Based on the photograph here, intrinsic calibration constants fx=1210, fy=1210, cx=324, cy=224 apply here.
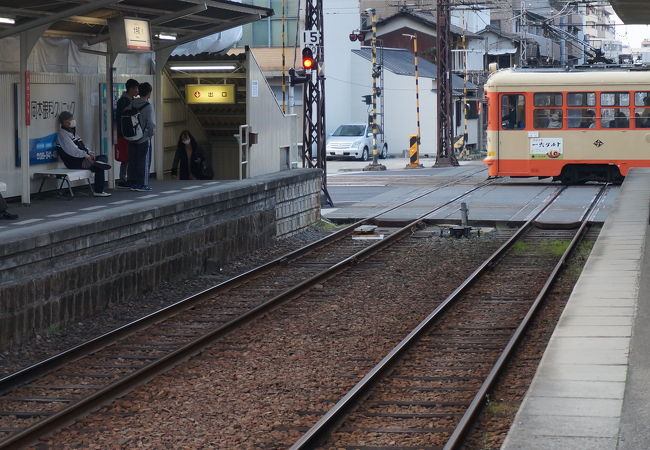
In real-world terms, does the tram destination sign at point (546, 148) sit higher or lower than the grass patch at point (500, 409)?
higher

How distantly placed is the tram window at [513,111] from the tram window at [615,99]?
6.33 feet

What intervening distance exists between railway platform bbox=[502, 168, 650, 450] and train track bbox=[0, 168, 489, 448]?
329 cm

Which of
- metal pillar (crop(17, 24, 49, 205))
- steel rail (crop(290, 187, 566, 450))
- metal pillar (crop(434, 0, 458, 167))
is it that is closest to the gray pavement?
metal pillar (crop(434, 0, 458, 167))

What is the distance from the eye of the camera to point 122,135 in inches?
686

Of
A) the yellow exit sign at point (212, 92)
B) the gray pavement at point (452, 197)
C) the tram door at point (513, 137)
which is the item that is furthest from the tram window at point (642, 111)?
the yellow exit sign at point (212, 92)

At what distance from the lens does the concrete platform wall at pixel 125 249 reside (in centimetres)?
1113

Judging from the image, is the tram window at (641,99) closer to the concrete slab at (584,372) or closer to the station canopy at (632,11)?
the station canopy at (632,11)

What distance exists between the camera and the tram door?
98.3 ft

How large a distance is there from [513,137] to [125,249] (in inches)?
712

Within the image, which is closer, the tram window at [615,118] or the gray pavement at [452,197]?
the gray pavement at [452,197]

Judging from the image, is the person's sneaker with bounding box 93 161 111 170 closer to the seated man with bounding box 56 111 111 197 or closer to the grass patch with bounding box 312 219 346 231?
the seated man with bounding box 56 111 111 197

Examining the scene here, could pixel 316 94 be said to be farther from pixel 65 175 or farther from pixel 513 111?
pixel 65 175

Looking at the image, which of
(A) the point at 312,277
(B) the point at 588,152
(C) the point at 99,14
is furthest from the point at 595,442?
(B) the point at 588,152

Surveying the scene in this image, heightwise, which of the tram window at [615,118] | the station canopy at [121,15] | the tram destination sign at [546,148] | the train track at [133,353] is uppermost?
the station canopy at [121,15]
